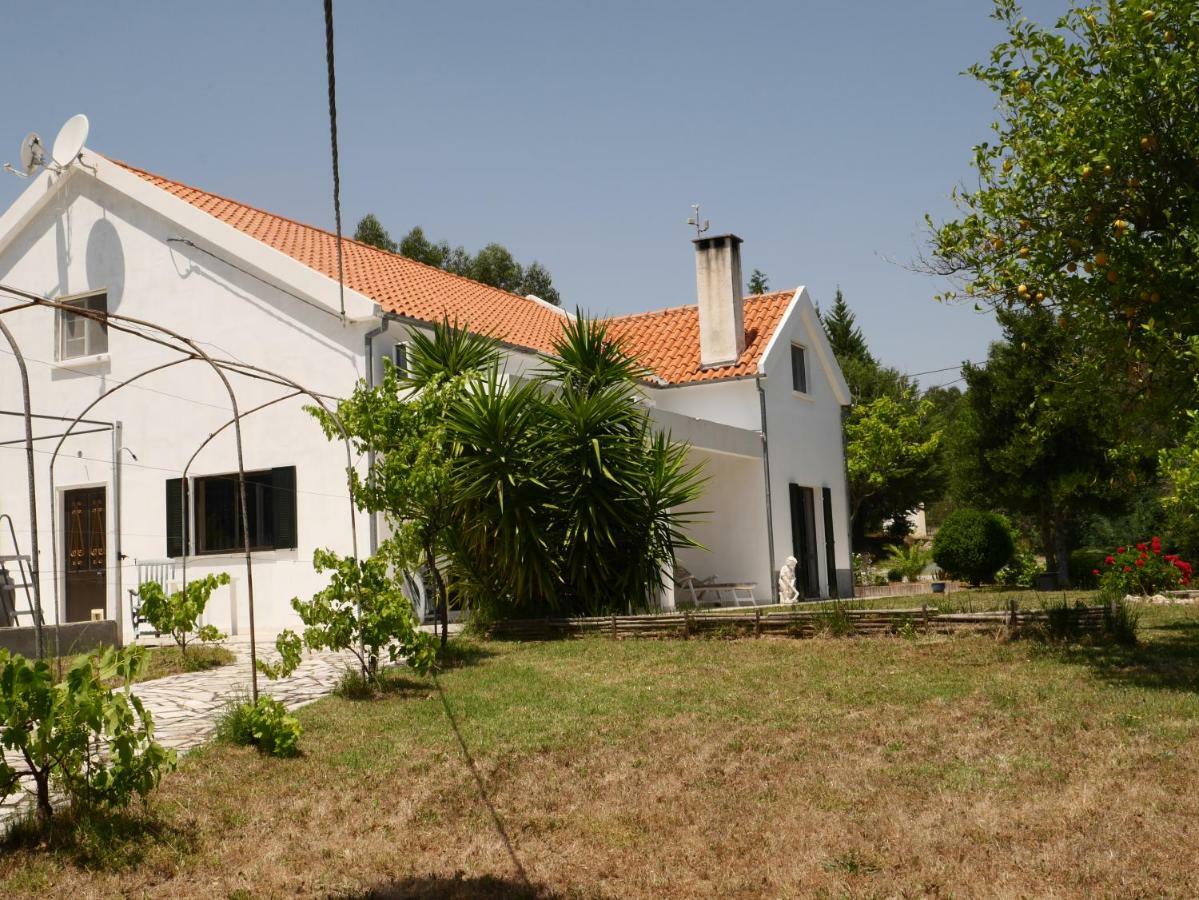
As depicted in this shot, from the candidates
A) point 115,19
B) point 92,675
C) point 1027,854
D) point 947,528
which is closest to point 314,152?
point 115,19

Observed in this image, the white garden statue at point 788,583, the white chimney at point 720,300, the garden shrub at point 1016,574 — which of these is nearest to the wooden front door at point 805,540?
the white garden statue at point 788,583

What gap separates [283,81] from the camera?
6.48 metres

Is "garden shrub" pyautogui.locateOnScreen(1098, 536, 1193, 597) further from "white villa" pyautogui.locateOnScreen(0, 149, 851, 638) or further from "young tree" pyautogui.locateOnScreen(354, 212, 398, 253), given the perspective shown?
"young tree" pyautogui.locateOnScreen(354, 212, 398, 253)

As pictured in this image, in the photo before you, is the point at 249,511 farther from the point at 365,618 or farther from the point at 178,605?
the point at 365,618

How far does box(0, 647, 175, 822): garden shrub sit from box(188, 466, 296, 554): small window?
9804mm

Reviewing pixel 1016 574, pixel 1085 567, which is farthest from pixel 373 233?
pixel 1085 567

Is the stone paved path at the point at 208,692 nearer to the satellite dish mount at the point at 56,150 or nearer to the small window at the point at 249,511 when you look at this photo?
the small window at the point at 249,511

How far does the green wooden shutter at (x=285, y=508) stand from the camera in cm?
1594

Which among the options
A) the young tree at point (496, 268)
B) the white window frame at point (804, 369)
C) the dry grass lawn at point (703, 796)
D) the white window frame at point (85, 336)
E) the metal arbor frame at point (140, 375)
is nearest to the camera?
the dry grass lawn at point (703, 796)

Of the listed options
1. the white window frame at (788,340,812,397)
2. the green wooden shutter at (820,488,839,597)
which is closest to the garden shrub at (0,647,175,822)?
the white window frame at (788,340,812,397)

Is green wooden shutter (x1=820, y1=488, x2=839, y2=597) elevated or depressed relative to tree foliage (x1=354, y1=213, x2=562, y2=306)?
depressed

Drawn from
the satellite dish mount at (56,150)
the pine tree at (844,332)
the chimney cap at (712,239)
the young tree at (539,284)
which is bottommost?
the chimney cap at (712,239)

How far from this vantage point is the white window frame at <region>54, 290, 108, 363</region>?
58.3ft

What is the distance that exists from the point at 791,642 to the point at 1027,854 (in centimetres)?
695
